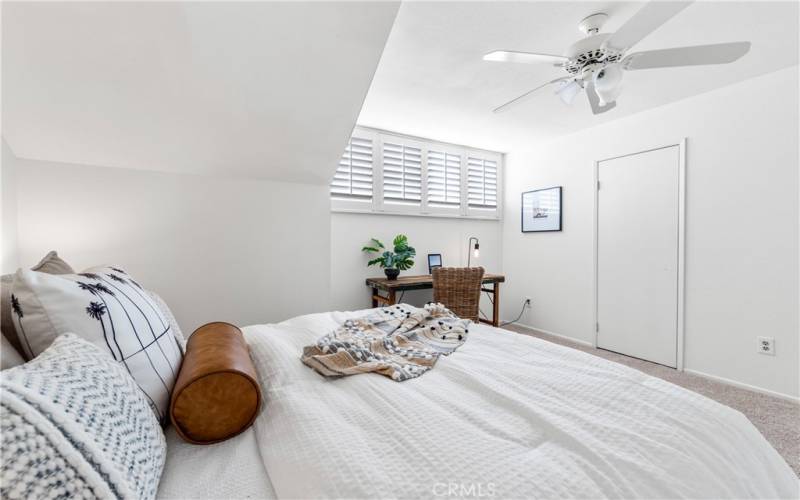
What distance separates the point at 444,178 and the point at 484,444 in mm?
3571

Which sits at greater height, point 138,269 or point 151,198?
point 151,198

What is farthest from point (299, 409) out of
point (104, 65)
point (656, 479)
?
point (104, 65)

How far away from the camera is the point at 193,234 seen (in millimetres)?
2217

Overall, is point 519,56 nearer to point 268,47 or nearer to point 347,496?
point 268,47

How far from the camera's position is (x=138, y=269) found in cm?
207

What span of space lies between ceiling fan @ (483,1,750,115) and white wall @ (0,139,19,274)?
93.3 inches

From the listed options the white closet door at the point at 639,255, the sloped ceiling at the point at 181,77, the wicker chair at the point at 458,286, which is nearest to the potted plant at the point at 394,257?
the wicker chair at the point at 458,286

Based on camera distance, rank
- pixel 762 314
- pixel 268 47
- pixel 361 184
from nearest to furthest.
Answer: pixel 268 47 → pixel 762 314 → pixel 361 184

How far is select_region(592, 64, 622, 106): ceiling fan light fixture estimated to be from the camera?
1.79 metres

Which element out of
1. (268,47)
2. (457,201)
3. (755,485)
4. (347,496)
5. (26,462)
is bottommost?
(755,485)

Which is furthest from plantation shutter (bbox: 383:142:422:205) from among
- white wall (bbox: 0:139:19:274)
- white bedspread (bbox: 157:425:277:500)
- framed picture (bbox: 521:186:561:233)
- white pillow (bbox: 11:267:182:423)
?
white bedspread (bbox: 157:425:277:500)

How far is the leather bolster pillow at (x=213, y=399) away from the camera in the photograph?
2.64ft

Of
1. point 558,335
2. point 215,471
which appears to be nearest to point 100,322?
point 215,471

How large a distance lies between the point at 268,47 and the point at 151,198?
1.22 metres
